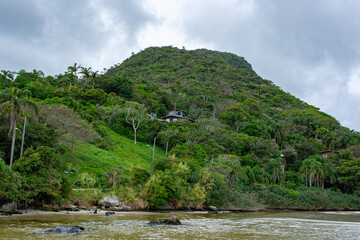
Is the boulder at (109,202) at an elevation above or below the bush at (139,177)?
below

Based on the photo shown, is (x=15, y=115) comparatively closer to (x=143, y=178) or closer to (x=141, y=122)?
(x=143, y=178)

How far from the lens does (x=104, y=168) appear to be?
42.9 m

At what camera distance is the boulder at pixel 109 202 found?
31.6 m

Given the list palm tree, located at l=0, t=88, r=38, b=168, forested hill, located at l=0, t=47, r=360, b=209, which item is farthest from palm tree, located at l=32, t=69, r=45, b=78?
palm tree, located at l=0, t=88, r=38, b=168

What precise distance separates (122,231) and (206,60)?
533 feet

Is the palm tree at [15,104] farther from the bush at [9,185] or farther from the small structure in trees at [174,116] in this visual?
the small structure in trees at [174,116]

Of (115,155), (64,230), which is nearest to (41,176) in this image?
(64,230)

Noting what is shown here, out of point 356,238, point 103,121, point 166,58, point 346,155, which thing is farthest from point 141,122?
point 166,58

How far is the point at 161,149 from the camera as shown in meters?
65.7

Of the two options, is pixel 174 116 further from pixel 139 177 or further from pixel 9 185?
pixel 9 185

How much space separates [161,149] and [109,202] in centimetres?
3426

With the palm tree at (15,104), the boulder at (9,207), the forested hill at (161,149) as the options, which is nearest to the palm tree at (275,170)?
the forested hill at (161,149)

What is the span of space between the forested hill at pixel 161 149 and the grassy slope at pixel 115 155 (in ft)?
0.77

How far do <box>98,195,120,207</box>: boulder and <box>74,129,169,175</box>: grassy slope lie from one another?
7126mm
